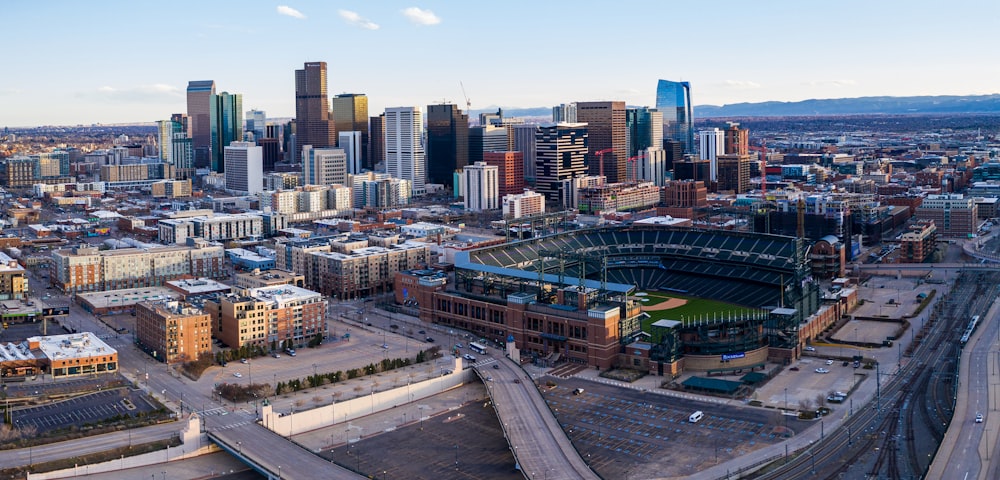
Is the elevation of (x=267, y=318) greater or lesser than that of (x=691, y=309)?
greater

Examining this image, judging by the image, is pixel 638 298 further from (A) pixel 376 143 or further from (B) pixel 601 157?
(A) pixel 376 143

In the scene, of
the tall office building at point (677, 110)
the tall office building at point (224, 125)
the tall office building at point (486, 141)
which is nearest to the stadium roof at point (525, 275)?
the tall office building at point (486, 141)

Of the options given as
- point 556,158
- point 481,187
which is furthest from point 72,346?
point 556,158

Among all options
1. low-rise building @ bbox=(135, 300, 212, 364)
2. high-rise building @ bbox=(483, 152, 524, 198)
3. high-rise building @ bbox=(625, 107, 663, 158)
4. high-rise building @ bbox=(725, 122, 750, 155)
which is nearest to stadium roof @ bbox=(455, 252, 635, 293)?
low-rise building @ bbox=(135, 300, 212, 364)

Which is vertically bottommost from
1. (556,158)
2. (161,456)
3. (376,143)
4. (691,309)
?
(161,456)

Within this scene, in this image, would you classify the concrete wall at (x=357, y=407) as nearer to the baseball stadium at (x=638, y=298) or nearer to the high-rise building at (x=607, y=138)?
the baseball stadium at (x=638, y=298)

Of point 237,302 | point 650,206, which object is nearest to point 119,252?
point 237,302
